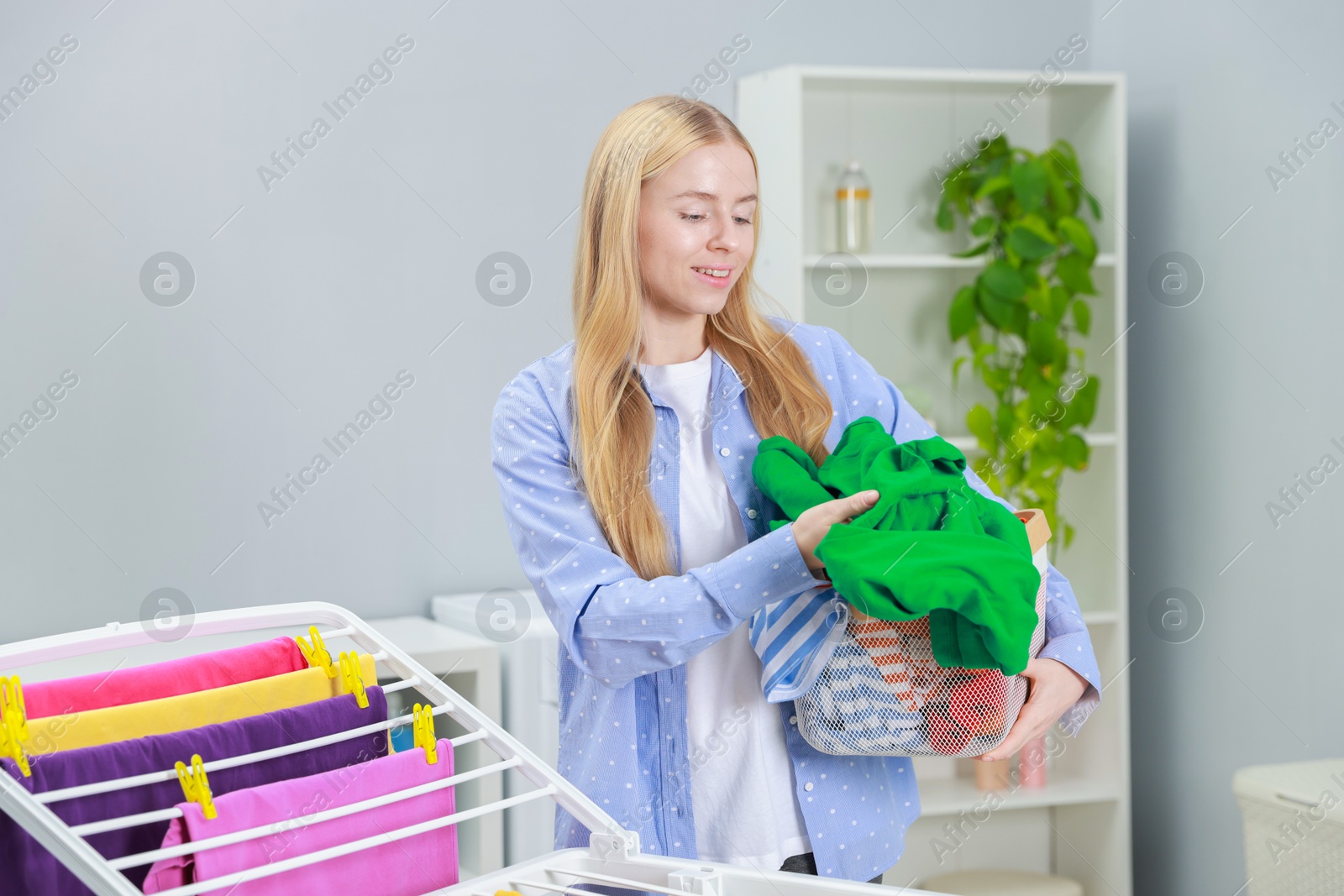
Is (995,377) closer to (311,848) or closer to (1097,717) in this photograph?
(1097,717)

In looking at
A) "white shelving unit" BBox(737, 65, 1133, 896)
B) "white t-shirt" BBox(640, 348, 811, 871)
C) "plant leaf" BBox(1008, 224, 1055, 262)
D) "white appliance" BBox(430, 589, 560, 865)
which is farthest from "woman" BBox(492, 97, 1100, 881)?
"plant leaf" BBox(1008, 224, 1055, 262)

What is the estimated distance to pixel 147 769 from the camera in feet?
2.92

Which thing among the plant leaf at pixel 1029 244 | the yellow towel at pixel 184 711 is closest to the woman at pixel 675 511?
the yellow towel at pixel 184 711

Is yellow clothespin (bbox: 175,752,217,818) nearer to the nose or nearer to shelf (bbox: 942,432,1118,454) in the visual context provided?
the nose

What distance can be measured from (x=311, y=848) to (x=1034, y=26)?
2.66 meters

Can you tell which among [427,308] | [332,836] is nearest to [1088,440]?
[427,308]

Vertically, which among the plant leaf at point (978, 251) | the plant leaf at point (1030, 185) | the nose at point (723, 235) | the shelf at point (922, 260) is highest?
the plant leaf at point (1030, 185)

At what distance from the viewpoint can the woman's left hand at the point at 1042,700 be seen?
3.71 ft

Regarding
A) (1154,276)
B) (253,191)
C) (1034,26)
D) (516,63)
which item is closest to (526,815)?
(253,191)

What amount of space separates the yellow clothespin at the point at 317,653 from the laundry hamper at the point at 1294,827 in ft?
5.29

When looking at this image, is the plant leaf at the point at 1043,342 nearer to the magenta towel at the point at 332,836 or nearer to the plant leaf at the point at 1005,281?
the plant leaf at the point at 1005,281

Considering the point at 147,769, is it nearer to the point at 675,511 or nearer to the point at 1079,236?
the point at 675,511

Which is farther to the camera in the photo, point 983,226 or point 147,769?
point 983,226

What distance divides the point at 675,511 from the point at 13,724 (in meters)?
0.62
